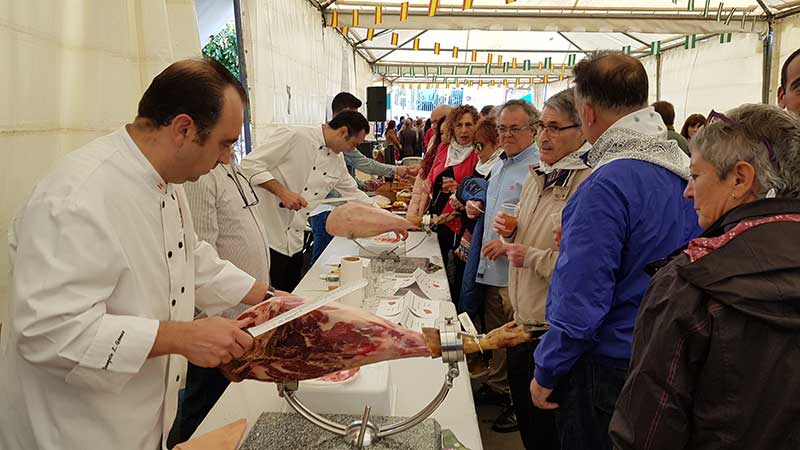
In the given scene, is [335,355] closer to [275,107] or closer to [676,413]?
[676,413]

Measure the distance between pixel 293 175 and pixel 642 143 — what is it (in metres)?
2.33

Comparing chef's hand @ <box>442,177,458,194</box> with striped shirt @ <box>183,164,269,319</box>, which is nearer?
striped shirt @ <box>183,164,269,319</box>

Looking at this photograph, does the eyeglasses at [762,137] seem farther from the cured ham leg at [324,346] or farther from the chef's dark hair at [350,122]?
the chef's dark hair at [350,122]

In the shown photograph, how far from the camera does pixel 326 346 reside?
3.91ft

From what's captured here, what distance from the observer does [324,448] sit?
1185mm

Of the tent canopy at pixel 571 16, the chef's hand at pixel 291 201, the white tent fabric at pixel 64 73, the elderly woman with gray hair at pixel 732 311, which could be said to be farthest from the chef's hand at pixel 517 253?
the tent canopy at pixel 571 16

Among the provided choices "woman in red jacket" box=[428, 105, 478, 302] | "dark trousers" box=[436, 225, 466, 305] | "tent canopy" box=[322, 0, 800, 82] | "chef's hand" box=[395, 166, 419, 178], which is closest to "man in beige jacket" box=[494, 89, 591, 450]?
"woman in red jacket" box=[428, 105, 478, 302]

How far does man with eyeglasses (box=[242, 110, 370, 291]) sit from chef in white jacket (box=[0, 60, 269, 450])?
175 cm

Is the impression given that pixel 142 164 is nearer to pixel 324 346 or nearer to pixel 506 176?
pixel 324 346

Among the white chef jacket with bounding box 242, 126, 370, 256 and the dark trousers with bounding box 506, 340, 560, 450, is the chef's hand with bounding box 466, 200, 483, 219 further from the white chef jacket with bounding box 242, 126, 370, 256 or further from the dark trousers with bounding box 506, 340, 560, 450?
the white chef jacket with bounding box 242, 126, 370, 256

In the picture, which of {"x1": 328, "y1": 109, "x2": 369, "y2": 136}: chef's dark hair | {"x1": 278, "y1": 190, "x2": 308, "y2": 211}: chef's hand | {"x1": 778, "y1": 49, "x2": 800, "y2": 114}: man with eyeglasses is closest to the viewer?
{"x1": 778, "y1": 49, "x2": 800, "y2": 114}: man with eyeglasses

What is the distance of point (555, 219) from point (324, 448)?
45.6 inches

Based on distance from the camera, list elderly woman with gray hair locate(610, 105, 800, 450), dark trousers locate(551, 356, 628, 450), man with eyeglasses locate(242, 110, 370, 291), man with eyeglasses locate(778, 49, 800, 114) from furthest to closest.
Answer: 1. man with eyeglasses locate(242, 110, 370, 291)
2. man with eyeglasses locate(778, 49, 800, 114)
3. dark trousers locate(551, 356, 628, 450)
4. elderly woman with gray hair locate(610, 105, 800, 450)

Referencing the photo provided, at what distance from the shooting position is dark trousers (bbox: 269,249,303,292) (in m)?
3.32
